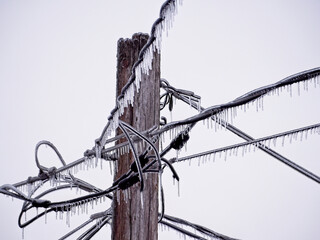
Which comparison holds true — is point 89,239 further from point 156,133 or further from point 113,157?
point 156,133

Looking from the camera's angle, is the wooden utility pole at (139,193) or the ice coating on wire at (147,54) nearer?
the ice coating on wire at (147,54)

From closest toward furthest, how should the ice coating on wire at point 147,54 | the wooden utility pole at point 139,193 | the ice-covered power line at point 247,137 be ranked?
the ice coating on wire at point 147,54 < the wooden utility pole at point 139,193 < the ice-covered power line at point 247,137

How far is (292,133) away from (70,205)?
129 cm

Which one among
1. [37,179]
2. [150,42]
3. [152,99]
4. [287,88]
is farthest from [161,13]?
[37,179]

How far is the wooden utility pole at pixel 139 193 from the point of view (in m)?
2.41

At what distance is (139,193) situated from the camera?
2.44m

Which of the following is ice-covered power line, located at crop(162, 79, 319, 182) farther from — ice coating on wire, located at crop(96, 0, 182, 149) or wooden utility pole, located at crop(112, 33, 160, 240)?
ice coating on wire, located at crop(96, 0, 182, 149)

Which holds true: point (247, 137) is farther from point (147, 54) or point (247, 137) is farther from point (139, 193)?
point (147, 54)

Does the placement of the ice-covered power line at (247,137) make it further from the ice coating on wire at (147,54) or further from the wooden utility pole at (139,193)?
the ice coating on wire at (147,54)

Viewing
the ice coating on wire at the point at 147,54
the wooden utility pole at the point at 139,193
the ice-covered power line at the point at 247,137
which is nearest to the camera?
the ice coating on wire at the point at 147,54

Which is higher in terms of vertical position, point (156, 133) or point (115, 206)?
point (156, 133)

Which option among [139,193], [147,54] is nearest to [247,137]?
[139,193]

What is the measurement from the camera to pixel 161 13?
154cm

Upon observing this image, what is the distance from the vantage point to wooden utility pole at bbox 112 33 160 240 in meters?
2.41
